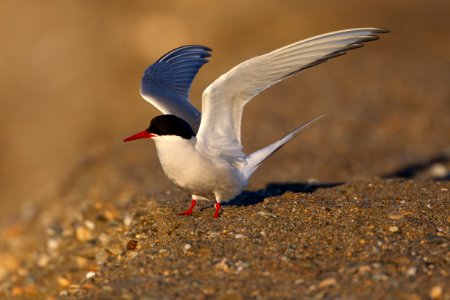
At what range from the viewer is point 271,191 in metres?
7.38

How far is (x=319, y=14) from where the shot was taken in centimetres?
1819

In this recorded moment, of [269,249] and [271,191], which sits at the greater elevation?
[269,249]

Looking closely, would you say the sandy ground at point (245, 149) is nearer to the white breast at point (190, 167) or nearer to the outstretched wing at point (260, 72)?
the white breast at point (190, 167)

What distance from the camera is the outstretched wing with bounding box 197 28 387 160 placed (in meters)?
5.35

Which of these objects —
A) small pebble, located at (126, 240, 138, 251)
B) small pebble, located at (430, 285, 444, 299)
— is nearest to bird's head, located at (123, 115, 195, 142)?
small pebble, located at (126, 240, 138, 251)

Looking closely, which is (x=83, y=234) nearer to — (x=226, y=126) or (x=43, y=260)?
(x=43, y=260)

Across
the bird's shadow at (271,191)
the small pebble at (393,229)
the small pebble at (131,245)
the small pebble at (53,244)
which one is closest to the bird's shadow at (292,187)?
the bird's shadow at (271,191)

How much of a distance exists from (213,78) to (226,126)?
8.46 meters

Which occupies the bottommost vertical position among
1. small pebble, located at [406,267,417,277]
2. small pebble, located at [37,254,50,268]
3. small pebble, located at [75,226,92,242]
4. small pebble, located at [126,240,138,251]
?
small pebble, located at [37,254,50,268]

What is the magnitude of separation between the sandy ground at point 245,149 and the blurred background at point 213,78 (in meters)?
0.05

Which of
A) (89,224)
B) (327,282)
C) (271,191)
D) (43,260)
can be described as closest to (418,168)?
(271,191)

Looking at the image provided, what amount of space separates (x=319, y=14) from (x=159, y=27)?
3.93m

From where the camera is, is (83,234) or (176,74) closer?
(176,74)

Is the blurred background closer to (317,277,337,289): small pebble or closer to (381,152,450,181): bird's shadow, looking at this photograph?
(381,152,450,181): bird's shadow
